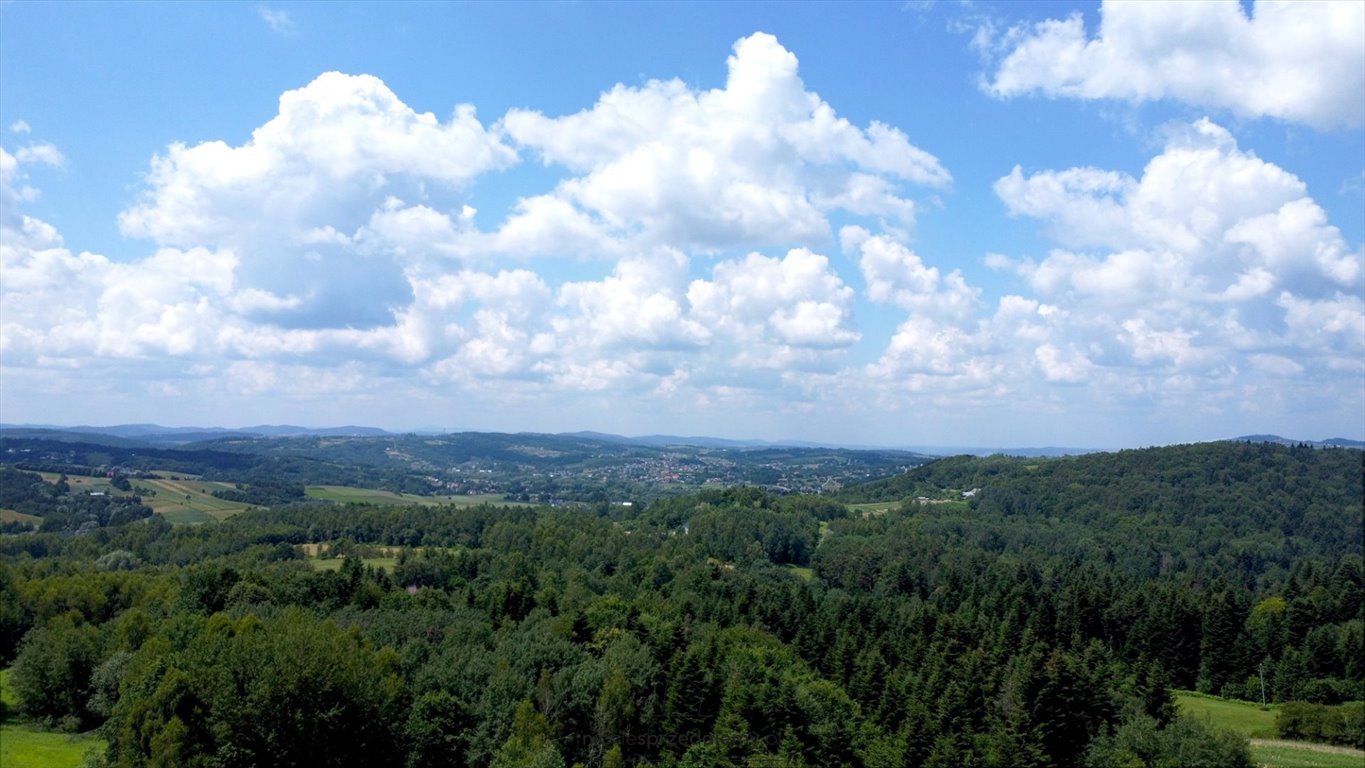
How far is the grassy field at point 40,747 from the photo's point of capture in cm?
3894

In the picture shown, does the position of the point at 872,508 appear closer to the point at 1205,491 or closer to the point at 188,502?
the point at 1205,491

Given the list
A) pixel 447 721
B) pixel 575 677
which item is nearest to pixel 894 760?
pixel 575 677

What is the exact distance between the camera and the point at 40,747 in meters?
41.7

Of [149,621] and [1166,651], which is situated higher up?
[149,621]

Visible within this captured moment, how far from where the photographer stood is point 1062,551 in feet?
387

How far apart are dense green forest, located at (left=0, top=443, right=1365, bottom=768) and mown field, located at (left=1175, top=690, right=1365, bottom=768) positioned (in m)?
2.30

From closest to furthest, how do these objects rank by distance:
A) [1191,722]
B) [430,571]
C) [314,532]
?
[1191,722]
[430,571]
[314,532]

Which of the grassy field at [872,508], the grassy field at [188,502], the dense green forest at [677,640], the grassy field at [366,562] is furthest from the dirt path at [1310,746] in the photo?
the grassy field at [188,502]

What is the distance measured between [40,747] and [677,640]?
115ft

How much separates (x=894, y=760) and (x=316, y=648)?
28.1 metres

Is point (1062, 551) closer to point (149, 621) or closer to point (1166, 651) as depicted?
point (1166, 651)

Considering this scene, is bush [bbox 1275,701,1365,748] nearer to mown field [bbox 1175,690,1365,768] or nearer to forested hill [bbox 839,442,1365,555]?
mown field [bbox 1175,690,1365,768]

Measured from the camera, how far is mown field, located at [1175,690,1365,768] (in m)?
39.3

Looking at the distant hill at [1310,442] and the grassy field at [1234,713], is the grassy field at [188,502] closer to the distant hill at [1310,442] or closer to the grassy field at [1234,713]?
A: the grassy field at [1234,713]
